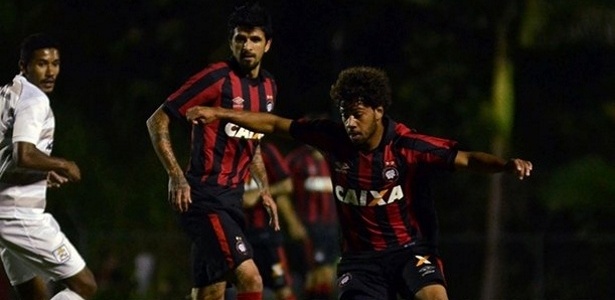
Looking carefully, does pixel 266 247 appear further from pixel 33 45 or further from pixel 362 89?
pixel 362 89

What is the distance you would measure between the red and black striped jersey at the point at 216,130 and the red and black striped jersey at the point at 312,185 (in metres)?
5.29

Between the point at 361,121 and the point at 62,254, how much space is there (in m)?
2.04

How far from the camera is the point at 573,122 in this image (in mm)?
31062

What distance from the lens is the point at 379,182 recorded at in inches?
389

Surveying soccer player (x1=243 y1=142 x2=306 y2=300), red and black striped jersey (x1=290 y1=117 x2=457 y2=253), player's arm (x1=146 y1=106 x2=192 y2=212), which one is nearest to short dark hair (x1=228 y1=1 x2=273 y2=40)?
player's arm (x1=146 y1=106 x2=192 y2=212)

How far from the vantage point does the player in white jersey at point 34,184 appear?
10333 mm

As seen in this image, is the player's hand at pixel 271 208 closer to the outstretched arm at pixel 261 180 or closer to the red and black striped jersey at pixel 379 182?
the outstretched arm at pixel 261 180

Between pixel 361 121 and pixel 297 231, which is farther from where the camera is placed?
pixel 297 231

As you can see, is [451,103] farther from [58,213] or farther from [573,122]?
[58,213]

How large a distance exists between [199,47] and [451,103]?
15.9 ft

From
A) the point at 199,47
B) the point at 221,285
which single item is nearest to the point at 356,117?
the point at 221,285

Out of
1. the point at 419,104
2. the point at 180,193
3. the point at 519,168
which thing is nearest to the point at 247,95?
the point at 180,193

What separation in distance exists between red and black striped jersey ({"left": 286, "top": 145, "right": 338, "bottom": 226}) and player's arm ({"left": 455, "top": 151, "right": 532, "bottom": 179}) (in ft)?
21.5

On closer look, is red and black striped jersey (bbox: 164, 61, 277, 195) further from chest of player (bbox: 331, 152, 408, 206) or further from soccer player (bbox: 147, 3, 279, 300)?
chest of player (bbox: 331, 152, 408, 206)
